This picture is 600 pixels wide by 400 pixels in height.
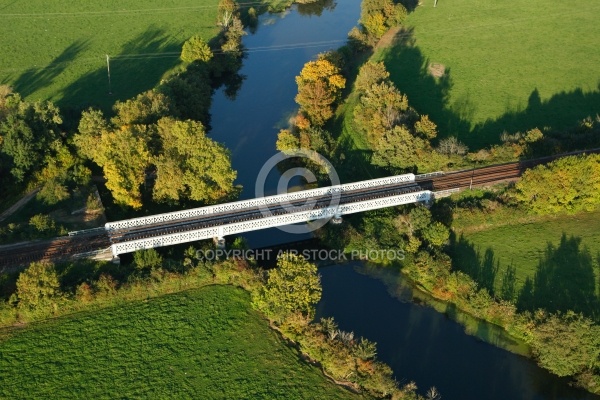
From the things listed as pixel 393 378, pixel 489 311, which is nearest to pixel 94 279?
pixel 393 378

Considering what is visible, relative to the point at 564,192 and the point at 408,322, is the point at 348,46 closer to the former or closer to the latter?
the point at 564,192

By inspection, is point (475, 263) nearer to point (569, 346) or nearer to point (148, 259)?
point (569, 346)

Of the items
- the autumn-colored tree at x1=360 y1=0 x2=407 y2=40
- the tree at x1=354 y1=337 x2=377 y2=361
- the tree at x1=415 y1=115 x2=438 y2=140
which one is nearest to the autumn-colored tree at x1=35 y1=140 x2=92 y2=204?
the tree at x1=354 y1=337 x2=377 y2=361

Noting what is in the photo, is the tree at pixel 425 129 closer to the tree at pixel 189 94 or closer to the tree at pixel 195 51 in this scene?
the tree at pixel 189 94

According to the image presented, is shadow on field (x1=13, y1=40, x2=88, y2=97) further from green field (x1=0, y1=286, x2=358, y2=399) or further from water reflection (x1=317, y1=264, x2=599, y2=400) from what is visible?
water reflection (x1=317, y1=264, x2=599, y2=400)

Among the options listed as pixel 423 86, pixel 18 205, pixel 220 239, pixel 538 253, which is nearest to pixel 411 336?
pixel 538 253
